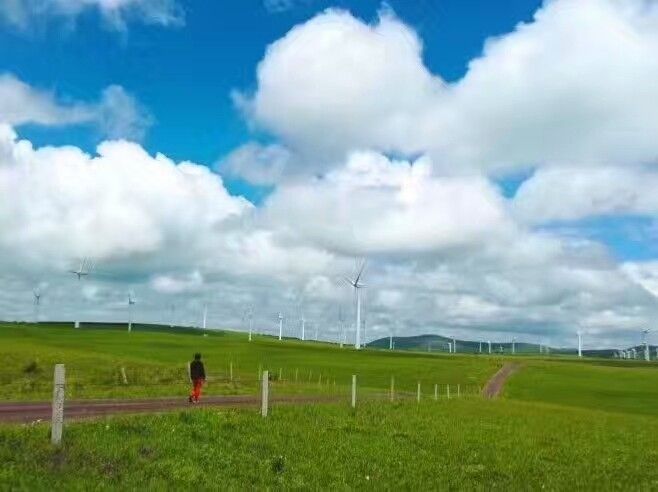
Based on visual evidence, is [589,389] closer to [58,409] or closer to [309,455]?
[309,455]

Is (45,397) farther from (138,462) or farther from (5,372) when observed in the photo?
(138,462)

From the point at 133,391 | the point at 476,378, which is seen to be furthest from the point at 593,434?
the point at 476,378

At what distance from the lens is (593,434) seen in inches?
1345

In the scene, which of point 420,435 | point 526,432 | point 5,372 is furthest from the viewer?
point 5,372

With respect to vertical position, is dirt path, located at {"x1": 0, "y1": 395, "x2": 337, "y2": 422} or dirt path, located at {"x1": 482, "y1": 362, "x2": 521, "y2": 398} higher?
dirt path, located at {"x1": 0, "y1": 395, "x2": 337, "y2": 422}

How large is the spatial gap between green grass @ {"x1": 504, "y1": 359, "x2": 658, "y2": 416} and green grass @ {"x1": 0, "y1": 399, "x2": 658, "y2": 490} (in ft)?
174

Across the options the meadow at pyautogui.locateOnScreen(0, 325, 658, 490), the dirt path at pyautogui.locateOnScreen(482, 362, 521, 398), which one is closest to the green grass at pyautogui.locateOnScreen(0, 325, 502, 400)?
the dirt path at pyautogui.locateOnScreen(482, 362, 521, 398)

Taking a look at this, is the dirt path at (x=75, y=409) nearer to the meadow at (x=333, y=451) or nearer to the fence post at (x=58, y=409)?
the meadow at (x=333, y=451)

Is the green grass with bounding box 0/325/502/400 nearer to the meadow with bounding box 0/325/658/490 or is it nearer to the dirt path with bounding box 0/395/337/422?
the dirt path with bounding box 0/395/337/422

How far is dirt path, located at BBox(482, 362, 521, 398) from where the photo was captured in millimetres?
88738

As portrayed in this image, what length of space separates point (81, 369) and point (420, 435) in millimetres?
48099

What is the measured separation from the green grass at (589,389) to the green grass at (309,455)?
174 ft

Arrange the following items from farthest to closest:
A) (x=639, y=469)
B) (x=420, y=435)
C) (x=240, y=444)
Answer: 1. (x=420, y=435)
2. (x=639, y=469)
3. (x=240, y=444)

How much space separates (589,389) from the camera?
109062mm
